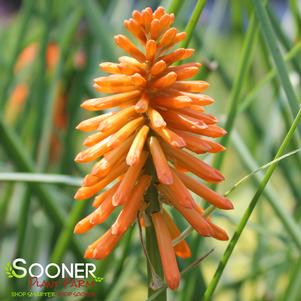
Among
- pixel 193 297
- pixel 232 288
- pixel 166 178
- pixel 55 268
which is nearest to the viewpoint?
pixel 166 178

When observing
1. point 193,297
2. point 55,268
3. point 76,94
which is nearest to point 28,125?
point 76,94

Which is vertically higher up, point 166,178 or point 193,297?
point 166,178

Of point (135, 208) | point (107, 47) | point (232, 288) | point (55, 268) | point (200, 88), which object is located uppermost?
point (107, 47)

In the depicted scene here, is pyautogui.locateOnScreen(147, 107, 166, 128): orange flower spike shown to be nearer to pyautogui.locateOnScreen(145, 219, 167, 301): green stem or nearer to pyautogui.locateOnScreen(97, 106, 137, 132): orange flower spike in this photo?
pyautogui.locateOnScreen(97, 106, 137, 132): orange flower spike

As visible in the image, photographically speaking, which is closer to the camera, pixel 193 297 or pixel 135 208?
pixel 135 208

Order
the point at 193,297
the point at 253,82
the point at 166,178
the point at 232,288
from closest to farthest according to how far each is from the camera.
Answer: the point at 166,178 → the point at 193,297 → the point at 232,288 → the point at 253,82

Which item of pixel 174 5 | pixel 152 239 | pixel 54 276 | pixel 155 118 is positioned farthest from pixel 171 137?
pixel 54 276

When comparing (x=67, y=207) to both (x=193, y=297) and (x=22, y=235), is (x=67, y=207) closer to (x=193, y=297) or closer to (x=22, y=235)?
(x=22, y=235)

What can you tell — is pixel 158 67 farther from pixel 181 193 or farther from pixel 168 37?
pixel 181 193
